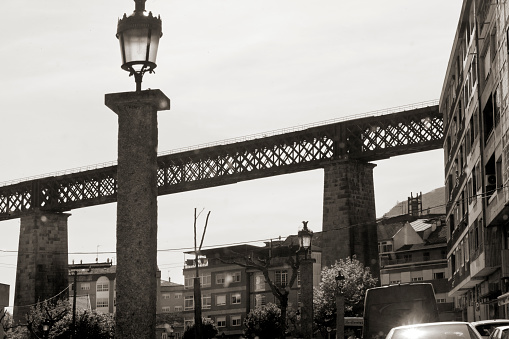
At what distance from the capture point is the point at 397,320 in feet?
85.5

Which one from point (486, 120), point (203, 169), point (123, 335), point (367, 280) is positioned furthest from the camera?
point (203, 169)

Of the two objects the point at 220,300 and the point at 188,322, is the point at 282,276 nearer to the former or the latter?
the point at 220,300

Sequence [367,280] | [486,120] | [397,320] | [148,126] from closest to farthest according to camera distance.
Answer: [148,126] → [397,320] → [486,120] → [367,280]

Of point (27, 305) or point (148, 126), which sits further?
point (27, 305)

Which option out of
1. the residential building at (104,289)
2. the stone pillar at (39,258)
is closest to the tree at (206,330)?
the stone pillar at (39,258)

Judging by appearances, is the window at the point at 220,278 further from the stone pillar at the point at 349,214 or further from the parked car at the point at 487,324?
the parked car at the point at 487,324

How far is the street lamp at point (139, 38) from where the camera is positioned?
8500 millimetres

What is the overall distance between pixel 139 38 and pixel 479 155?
40943mm

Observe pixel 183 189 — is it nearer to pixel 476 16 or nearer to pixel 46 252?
pixel 46 252

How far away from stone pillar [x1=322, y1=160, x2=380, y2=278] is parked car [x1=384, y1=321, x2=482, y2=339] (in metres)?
49.6

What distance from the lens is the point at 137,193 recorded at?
28.5 feet

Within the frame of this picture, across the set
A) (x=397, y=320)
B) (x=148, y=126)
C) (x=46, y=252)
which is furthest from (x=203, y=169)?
(x=148, y=126)

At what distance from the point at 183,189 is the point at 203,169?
7.85 ft

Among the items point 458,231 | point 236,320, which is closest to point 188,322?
point 236,320
